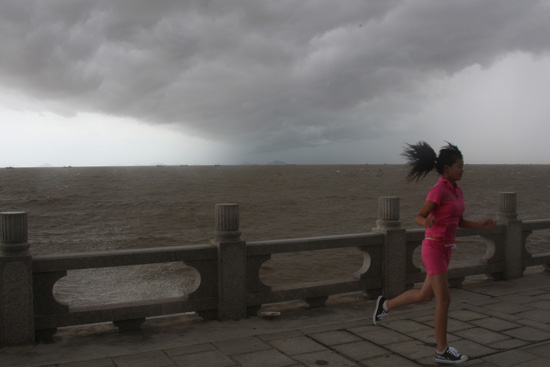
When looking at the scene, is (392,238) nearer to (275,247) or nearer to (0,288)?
(275,247)

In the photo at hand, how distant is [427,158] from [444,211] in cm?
56

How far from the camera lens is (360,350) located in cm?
490

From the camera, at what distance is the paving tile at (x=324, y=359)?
4.53 meters

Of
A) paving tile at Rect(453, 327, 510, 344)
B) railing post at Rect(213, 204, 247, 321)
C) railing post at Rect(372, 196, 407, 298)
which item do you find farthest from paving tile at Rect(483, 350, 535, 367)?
railing post at Rect(213, 204, 247, 321)

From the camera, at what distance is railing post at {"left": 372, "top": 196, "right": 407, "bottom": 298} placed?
23.0ft

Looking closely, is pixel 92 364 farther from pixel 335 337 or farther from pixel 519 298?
pixel 519 298

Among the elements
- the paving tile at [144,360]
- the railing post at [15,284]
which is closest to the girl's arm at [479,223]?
the paving tile at [144,360]

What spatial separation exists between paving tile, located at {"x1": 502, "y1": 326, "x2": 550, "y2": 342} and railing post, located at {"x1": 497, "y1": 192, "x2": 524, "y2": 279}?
2849 millimetres

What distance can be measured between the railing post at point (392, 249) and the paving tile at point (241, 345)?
2528mm

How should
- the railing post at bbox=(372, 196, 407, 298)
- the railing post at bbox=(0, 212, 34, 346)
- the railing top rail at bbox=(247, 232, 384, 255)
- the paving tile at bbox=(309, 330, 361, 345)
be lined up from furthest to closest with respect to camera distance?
the railing post at bbox=(372, 196, 407, 298)
the railing top rail at bbox=(247, 232, 384, 255)
the paving tile at bbox=(309, 330, 361, 345)
the railing post at bbox=(0, 212, 34, 346)

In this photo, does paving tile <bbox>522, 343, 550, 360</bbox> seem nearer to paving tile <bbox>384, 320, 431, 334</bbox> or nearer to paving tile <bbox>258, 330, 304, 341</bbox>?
paving tile <bbox>384, 320, 431, 334</bbox>

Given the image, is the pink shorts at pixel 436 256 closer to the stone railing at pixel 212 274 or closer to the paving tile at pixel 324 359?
the paving tile at pixel 324 359

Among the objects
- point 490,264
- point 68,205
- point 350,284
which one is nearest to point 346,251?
point 490,264

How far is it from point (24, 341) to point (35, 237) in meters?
25.3
